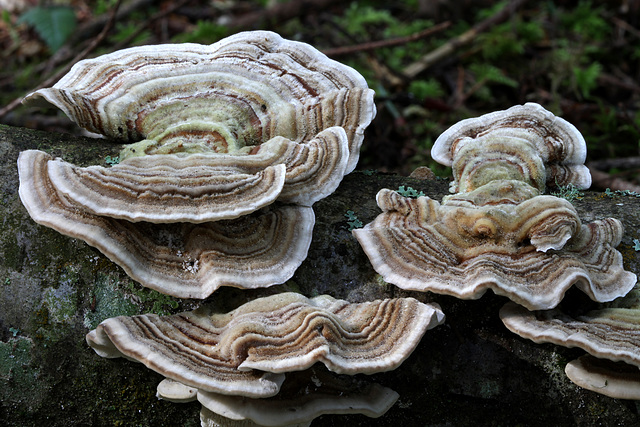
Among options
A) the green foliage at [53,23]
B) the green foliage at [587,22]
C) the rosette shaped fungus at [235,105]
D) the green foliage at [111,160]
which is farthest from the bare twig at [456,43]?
the green foliage at [111,160]

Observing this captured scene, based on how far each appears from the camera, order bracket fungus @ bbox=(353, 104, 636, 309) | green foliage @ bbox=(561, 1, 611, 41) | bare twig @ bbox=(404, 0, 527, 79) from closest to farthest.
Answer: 1. bracket fungus @ bbox=(353, 104, 636, 309)
2. bare twig @ bbox=(404, 0, 527, 79)
3. green foliage @ bbox=(561, 1, 611, 41)

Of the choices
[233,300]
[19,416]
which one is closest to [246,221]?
[233,300]

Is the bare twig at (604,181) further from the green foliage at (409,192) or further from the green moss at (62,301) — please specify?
the green moss at (62,301)

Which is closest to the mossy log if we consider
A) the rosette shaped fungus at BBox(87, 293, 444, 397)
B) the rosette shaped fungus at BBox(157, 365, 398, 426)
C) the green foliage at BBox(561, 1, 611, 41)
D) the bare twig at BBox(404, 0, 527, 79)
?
the rosette shaped fungus at BBox(157, 365, 398, 426)

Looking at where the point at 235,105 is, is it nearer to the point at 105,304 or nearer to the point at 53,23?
the point at 105,304

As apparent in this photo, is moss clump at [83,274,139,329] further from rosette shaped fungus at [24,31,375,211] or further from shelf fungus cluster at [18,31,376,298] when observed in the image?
rosette shaped fungus at [24,31,375,211]

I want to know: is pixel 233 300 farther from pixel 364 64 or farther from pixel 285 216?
pixel 364 64
